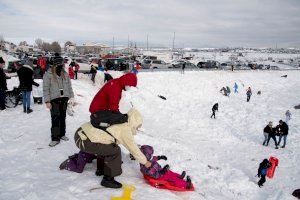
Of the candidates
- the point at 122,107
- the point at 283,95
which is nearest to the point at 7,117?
→ the point at 122,107

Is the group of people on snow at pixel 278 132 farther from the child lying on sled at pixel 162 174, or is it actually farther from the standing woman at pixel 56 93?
the standing woman at pixel 56 93

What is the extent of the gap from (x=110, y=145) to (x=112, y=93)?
897 millimetres

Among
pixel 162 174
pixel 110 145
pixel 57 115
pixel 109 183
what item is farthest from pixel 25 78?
pixel 162 174

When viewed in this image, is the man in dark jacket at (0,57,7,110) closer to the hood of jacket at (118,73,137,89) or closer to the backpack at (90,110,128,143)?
the backpack at (90,110,128,143)

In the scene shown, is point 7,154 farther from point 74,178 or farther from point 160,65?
point 160,65

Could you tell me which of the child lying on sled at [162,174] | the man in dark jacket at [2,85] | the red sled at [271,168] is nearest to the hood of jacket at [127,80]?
the child lying on sled at [162,174]

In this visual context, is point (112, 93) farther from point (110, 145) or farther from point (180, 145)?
point (180, 145)

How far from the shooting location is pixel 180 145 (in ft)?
42.7

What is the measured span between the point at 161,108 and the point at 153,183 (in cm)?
2012

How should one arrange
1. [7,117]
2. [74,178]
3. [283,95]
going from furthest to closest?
[283,95]
[7,117]
[74,178]

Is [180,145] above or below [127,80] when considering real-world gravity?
below

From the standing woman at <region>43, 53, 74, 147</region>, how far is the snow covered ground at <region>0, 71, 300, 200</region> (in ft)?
1.73

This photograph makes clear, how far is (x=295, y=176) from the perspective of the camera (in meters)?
13.1

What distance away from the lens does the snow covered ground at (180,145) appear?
5801 millimetres
